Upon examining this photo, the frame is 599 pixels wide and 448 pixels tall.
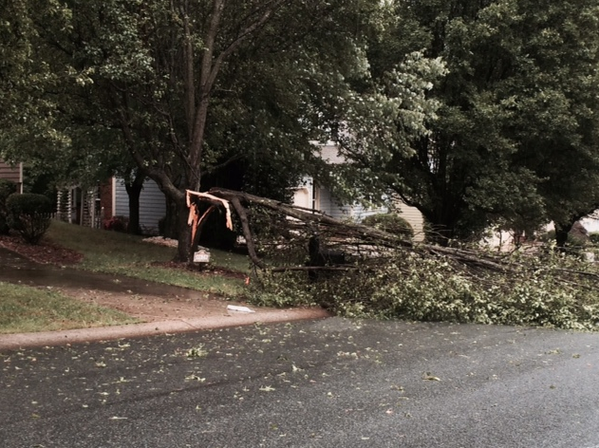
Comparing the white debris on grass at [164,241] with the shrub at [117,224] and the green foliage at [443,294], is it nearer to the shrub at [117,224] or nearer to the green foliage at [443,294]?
the shrub at [117,224]

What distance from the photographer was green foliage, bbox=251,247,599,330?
9.57 metres

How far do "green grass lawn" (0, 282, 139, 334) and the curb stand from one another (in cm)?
22

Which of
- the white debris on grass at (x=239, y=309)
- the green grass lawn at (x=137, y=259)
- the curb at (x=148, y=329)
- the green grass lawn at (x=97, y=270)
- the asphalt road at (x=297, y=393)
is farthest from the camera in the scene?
the green grass lawn at (x=137, y=259)

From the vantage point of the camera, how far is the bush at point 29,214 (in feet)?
47.8

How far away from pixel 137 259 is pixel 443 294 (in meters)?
7.81

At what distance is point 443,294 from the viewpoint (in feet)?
31.3

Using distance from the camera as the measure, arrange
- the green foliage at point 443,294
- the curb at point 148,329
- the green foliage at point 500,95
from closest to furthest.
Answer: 1. the curb at point 148,329
2. the green foliage at point 443,294
3. the green foliage at point 500,95

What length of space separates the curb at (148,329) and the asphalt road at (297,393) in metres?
0.26

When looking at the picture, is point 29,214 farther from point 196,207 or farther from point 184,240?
point 196,207

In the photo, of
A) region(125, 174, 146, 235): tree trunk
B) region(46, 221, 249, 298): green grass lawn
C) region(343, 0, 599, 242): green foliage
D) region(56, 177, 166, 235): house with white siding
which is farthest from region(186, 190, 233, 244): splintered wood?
region(56, 177, 166, 235): house with white siding

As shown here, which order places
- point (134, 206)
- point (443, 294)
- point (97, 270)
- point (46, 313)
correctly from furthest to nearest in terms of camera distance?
1. point (134, 206)
2. point (97, 270)
3. point (443, 294)
4. point (46, 313)

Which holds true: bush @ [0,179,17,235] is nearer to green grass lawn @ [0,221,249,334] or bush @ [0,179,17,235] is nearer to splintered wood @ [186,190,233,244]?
green grass lawn @ [0,221,249,334]

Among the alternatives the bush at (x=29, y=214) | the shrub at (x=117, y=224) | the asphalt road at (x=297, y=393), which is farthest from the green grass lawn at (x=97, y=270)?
the shrub at (x=117, y=224)

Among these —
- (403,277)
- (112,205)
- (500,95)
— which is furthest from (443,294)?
(112,205)
